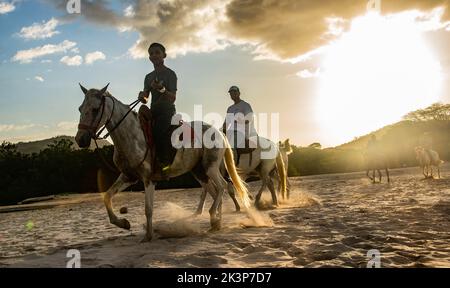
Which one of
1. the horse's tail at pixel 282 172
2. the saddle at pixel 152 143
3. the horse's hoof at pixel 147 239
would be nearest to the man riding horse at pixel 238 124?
the horse's tail at pixel 282 172

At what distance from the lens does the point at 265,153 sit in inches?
485

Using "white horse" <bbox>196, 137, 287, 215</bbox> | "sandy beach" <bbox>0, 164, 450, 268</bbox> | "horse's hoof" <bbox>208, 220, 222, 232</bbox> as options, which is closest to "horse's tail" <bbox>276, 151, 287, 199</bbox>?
"white horse" <bbox>196, 137, 287, 215</bbox>

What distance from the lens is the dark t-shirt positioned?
7.26m

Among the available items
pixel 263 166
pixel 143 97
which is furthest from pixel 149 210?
pixel 263 166

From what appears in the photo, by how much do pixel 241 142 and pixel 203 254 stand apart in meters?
6.18

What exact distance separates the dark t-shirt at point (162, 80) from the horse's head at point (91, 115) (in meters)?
1.01

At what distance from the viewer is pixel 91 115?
20.4 ft

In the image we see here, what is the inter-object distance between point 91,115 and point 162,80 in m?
1.54

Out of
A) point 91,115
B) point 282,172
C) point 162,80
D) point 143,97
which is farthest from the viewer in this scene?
point 282,172

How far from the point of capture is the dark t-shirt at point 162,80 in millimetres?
7262

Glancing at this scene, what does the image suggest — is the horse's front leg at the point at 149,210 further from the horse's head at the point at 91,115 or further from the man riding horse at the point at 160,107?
the horse's head at the point at 91,115

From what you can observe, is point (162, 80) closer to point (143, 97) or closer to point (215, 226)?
point (143, 97)
